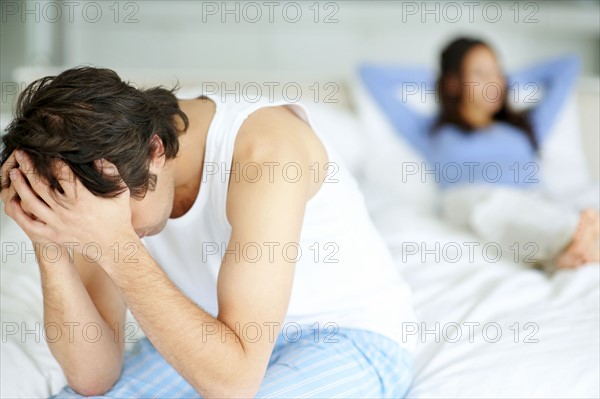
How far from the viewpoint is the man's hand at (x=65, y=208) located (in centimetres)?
82

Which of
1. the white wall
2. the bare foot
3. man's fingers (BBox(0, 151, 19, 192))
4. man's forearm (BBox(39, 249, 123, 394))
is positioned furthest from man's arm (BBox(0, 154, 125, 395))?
the white wall

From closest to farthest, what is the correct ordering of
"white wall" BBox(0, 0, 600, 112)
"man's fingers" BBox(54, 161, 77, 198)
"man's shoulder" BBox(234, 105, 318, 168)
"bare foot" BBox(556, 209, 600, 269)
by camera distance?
1. "man's fingers" BBox(54, 161, 77, 198)
2. "man's shoulder" BBox(234, 105, 318, 168)
3. "bare foot" BBox(556, 209, 600, 269)
4. "white wall" BBox(0, 0, 600, 112)

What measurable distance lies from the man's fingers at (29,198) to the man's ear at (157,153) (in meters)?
0.14

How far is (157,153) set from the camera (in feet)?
2.99

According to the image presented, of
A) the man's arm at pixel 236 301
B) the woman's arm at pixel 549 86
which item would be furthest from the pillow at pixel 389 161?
the man's arm at pixel 236 301

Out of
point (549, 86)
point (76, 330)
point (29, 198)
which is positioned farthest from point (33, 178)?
point (549, 86)

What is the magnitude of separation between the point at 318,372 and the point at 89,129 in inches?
17.3

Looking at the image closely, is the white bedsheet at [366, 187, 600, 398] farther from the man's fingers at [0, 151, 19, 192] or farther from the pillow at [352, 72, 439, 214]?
the man's fingers at [0, 151, 19, 192]

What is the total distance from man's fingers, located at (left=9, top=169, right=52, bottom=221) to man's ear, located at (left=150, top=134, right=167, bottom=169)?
0.14 meters

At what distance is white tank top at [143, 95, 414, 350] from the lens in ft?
3.31

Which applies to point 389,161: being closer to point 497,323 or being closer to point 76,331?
point 497,323

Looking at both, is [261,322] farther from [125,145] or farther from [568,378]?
[568,378]

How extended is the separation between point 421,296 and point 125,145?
0.74m

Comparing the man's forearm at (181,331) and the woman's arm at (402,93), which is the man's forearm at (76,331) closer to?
the man's forearm at (181,331)
